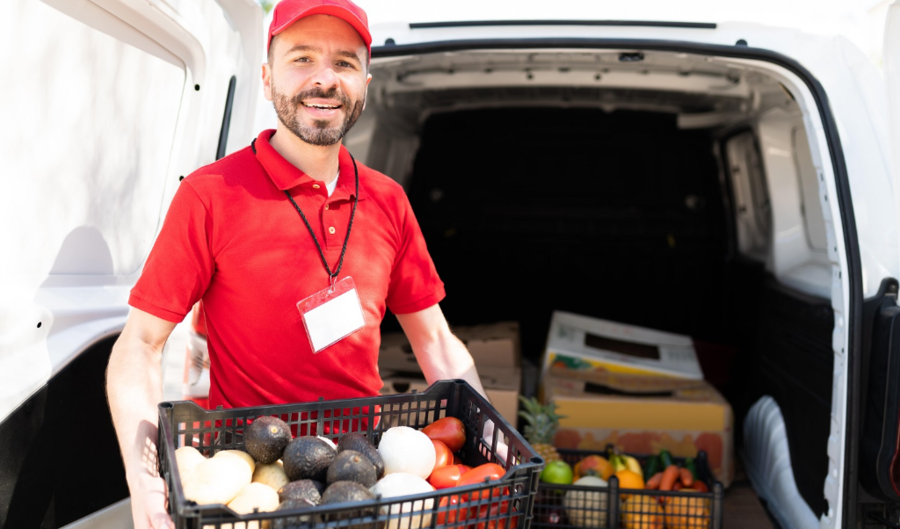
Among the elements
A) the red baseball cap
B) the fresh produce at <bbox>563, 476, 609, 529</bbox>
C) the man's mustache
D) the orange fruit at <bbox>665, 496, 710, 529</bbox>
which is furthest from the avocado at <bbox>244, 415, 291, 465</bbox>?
the orange fruit at <bbox>665, 496, 710, 529</bbox>

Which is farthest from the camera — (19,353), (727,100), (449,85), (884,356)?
(727,100)

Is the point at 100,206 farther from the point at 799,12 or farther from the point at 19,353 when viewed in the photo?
the point at 799,12

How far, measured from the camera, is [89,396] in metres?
1.75

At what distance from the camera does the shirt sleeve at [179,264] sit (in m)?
1.57

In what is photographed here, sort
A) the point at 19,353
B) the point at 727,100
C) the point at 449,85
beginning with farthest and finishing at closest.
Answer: the point at 727,100
the point at 449,85
the point at 19,353

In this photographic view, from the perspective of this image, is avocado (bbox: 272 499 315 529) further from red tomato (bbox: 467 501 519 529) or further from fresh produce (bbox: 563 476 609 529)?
fresh produce (bbox: 563 476 609 529)

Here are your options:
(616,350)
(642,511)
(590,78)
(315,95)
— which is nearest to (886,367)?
(642,511)

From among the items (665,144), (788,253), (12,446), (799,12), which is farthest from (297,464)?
(665,144)

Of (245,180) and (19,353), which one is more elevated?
(245,180)

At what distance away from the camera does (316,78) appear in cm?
170

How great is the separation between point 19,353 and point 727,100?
11.2 ft

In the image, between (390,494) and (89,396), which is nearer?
(390,494)

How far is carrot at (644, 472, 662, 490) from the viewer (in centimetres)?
304

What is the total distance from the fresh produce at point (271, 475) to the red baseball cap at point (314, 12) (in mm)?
943
